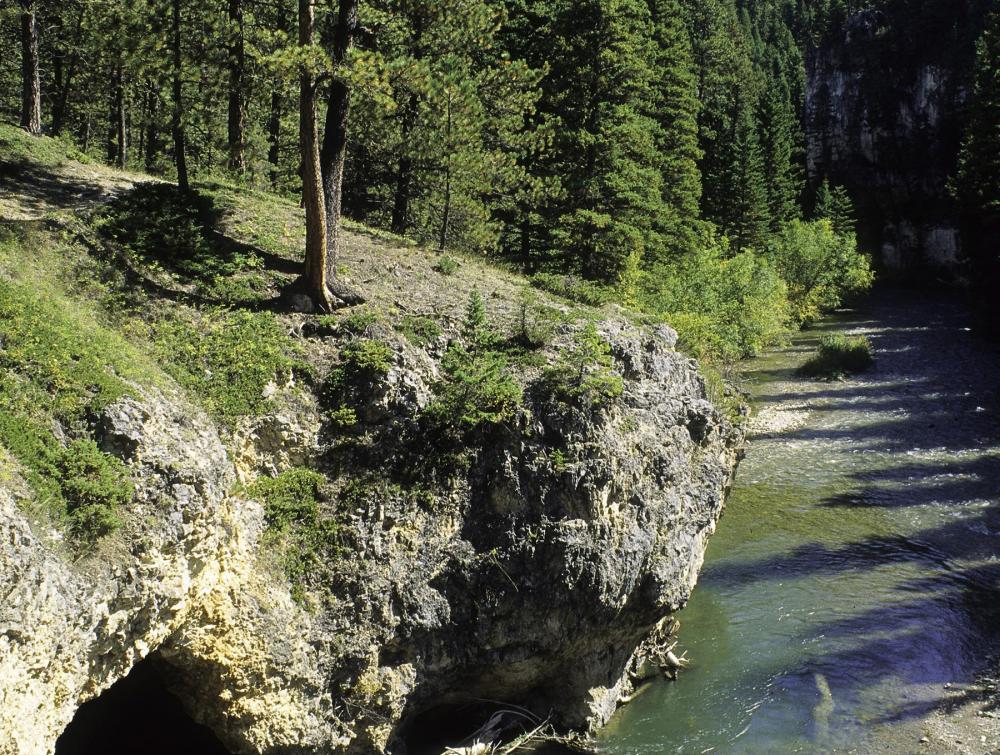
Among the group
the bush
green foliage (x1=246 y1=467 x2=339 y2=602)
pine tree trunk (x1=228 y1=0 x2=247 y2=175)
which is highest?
pine tree trunk (x1=228 y1=0 x2=247 y2=175)

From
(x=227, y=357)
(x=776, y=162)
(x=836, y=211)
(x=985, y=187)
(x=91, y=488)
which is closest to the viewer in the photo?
(x=91, y=488)

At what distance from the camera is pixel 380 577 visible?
37.2ft

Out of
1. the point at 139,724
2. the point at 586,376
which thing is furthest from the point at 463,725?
the point at 586,376

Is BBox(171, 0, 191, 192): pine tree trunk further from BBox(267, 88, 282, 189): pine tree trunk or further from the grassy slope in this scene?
BBox(267, 88, 282, 189): pine tree trunk

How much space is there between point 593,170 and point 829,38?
73.8 meters

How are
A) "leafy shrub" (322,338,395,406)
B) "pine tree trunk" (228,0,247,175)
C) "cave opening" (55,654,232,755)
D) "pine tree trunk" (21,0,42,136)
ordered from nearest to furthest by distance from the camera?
1. "cave opening" (55,654,232,755)
2. "leafy shrub" (322,338,395,406)
3. "pine tree trunk" (228,0,247,175)
4. "pine tree trunk" (21,0,42,136)

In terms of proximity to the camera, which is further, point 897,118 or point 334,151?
point 897,118

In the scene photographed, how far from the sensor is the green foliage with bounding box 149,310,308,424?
36.3ft

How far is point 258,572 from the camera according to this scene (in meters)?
10.5

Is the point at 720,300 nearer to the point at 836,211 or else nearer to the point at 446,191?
the point at 446,191

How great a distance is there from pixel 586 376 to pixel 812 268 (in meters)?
45.0

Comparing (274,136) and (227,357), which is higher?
(274,136)

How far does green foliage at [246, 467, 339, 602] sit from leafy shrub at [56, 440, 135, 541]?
232 cm

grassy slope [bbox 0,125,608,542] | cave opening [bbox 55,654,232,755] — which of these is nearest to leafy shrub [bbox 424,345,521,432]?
grassy slope [bbox 0,125,608,542]
